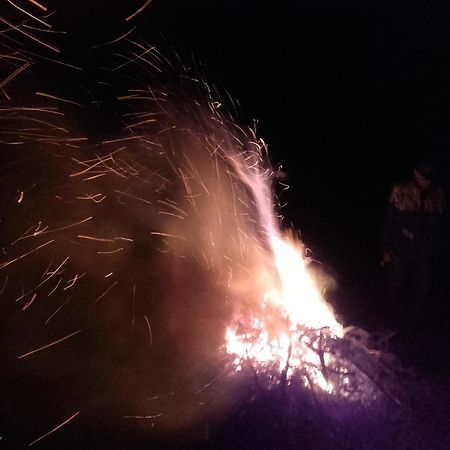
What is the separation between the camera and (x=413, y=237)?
4.67 metres

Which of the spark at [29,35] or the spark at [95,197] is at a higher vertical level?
the spark at [29,35]

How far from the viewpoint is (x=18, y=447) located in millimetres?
2791

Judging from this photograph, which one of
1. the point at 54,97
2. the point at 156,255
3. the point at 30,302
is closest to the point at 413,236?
the point at 156,255

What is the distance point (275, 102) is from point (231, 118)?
106 cm

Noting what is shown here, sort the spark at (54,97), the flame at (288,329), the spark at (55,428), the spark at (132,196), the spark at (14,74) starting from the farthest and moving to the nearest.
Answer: the spark at (132,196), the spark at (54,97), the spark at (14,74), the flame at (288,329), the spark at (55,428)

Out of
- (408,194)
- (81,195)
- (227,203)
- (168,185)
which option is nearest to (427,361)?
(408,194)

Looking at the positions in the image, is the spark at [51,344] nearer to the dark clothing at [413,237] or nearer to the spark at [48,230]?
the spark at [48,230]

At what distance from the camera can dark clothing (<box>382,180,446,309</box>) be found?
4543 millimetres

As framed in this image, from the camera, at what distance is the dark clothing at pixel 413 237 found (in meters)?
4.54

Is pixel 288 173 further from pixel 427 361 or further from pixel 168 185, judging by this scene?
pixel 427 361

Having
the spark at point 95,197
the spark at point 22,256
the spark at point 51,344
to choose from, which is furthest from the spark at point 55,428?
the spark at point 95,197

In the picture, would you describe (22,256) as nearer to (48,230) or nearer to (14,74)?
(48,230)

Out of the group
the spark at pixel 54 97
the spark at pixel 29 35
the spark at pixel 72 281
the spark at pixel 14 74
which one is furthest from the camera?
the spark at pixel 54 97

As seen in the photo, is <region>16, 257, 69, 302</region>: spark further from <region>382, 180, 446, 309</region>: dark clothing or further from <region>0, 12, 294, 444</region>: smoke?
<region>382, 180, 446, 309</region>: dark clothing
